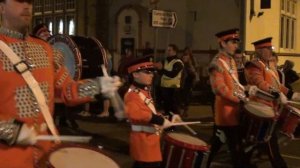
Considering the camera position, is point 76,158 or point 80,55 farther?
point 80,55

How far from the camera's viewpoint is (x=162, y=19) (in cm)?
1116

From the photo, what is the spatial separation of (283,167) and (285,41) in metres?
15.3

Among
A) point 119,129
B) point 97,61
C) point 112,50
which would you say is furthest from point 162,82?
point 112,50

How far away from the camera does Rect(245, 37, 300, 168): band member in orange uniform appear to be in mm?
7090

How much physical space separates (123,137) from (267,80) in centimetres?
381

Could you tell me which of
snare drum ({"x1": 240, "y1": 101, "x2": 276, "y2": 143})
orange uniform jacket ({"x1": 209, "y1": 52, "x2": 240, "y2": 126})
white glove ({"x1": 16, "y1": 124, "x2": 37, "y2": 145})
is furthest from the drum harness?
white glove ({"x1": 16, "y1": 124, "x2": 37, "y2": 145})

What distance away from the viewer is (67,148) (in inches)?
130

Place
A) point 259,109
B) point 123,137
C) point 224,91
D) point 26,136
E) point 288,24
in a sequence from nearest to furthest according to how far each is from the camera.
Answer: point 26,136
point 224,91
point 259,109
point 123,137
point 288,24

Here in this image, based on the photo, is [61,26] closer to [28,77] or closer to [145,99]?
[145,99]

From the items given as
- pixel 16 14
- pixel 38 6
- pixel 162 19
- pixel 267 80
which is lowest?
pixel 267 80

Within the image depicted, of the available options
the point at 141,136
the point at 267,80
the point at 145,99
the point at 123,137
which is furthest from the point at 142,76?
the point at 123,137

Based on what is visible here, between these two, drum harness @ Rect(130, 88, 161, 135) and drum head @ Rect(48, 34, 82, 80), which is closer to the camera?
drum harness @ Rect(130, 88, 161, 135)

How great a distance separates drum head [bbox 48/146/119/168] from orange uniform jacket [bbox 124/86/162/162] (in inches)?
70.7

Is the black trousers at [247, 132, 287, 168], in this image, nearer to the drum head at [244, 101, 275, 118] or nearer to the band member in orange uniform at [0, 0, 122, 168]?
the drum head at [244, 101, 275, 118]
